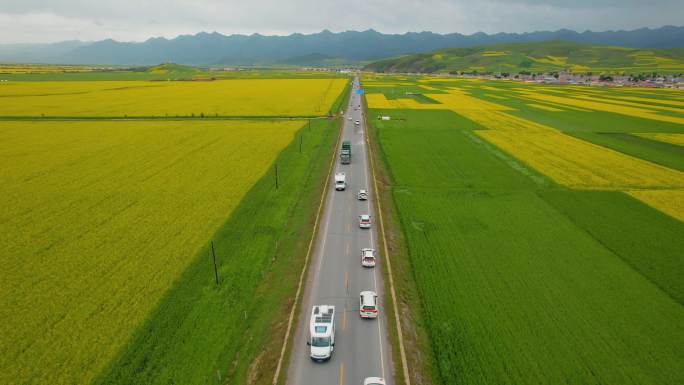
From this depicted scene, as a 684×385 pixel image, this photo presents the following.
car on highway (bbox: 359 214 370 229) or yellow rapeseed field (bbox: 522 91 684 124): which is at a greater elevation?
yellow rapeseed field (bbox: 522 91 684 124)

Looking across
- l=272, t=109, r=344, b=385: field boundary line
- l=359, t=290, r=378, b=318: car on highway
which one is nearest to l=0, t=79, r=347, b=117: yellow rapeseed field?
l=272, t=109, r=344, b=385: field boundary line

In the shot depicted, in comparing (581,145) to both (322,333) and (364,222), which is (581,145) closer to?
(364,222)

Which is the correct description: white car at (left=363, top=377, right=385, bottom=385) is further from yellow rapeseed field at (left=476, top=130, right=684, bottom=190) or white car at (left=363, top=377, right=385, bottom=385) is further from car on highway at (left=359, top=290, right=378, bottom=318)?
yellow rapeseed field at (left=476, top=130, right=684, bottom=190)

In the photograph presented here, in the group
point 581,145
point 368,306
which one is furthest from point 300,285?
point 581,145

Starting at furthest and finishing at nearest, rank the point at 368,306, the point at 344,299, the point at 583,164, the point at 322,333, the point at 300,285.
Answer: the point at 583,164 → the point at 300,285 → the point at 344,299 → the point at 368,306 → the point at 322,333

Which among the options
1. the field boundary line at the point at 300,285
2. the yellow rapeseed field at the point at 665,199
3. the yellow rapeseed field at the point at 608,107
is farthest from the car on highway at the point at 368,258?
the yellow rapeseed field at the point at 608,107

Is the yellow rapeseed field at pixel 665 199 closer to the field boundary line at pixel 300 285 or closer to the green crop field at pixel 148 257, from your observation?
the field boundary line at pixel 300 285

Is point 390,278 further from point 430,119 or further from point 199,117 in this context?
point 199,117
